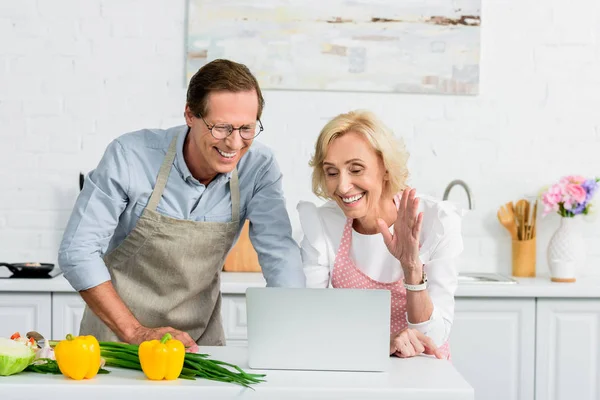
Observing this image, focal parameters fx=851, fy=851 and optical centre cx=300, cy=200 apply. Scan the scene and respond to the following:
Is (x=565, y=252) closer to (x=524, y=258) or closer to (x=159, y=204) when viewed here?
(x=524, y=258)

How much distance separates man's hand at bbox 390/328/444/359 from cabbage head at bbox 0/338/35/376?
93cm

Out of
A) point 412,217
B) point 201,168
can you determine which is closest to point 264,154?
point 201,168

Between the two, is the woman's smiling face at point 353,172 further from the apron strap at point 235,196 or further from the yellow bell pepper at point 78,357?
the yellow bell pepper at point 78,357

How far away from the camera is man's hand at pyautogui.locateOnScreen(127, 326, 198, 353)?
225cm

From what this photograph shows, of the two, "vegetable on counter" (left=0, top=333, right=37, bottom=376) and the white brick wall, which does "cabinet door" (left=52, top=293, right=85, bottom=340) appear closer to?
the white brick wall

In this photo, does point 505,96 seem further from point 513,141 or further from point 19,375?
point 19,375

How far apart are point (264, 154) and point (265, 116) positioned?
59.8 inches

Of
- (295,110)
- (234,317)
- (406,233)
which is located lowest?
(234,317)

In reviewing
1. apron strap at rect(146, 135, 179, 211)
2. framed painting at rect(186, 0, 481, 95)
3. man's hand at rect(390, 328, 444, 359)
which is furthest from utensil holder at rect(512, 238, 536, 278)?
apron strap at rect(146, 135, 179, 211)

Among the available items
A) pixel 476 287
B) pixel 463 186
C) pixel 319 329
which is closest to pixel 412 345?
pixel 319 329

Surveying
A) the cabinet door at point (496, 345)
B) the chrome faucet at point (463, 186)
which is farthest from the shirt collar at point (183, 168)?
the chrome faucet at point (463, 186)

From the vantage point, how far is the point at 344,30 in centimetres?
425

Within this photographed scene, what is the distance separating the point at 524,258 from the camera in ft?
13.9

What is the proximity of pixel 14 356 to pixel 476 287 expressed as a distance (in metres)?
2.29
